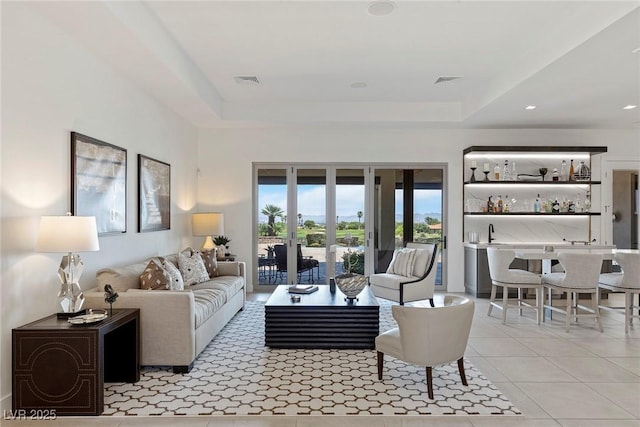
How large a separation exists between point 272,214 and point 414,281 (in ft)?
9.69

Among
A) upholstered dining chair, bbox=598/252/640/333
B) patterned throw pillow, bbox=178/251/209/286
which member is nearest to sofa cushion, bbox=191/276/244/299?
patterned throw pillow, bbox=178/251/209/286

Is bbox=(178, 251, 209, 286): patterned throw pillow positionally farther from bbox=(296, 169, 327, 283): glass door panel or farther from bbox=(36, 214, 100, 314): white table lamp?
bbox=(296, 169, 327, 283): glass door panel

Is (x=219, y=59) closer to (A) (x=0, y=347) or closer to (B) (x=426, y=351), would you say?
(A) (x=0, y=347)

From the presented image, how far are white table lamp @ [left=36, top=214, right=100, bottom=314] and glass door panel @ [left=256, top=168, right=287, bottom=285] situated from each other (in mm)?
4438

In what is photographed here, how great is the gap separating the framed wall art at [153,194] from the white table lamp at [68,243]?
6.16ft

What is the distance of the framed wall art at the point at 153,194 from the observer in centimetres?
503

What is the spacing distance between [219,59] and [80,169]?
2.03 metres

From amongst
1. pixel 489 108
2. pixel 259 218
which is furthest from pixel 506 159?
pixel 259 218

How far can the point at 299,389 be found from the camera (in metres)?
3.30

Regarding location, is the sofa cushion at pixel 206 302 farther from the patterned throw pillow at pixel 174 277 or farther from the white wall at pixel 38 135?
the white wall at pixel 38 135

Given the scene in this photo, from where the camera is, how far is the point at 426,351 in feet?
10.2

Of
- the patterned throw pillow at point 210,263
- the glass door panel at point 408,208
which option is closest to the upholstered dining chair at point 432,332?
the patterned throw pillow at point 210,263

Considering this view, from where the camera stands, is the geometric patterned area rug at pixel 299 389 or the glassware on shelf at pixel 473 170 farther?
the glassware on shelf at pixel 473 170

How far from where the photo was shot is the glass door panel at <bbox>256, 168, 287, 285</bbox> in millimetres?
7562
